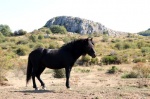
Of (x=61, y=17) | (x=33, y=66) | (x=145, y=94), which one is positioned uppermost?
(x=61, y=17)

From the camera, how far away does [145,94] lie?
12.0 meters

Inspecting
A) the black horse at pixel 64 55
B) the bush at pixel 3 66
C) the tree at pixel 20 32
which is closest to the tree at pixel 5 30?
the tree at pixel 20 32

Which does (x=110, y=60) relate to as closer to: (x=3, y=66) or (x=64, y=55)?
(x=3, y=66)

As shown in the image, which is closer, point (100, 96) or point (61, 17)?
point (100, 96)

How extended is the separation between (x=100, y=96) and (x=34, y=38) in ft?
185

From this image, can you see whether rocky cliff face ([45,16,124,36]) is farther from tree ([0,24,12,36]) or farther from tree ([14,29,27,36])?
tree ([14,29,27,36])

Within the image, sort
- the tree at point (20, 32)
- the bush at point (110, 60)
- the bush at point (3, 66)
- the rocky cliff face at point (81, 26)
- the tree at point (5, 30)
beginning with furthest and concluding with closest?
the rocky cliff face at point (81, 26) → the tree at point (5, 30) → the tree at point (20, 32) → the bush at point (110, 60) → the bush at point (3, 66)

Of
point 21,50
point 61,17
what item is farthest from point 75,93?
point 61,17

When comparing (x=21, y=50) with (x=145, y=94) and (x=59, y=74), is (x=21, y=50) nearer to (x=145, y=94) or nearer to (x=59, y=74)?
(x=59, y=74)

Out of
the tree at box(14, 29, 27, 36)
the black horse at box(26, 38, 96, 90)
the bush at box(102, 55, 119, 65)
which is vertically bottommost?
the bush at box(102, 55, 119, 65)

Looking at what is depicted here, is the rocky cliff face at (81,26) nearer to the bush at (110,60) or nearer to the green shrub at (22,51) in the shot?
the green shrub at (22,51)

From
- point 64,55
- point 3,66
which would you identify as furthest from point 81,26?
point 64,55

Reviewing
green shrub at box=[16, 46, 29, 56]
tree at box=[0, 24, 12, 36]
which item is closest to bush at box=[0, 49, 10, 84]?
green shrub at box=[16, 46, 29, 56]

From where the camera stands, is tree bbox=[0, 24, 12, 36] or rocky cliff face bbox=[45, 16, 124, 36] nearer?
tree bbox=[0, 24, 12, 36]
